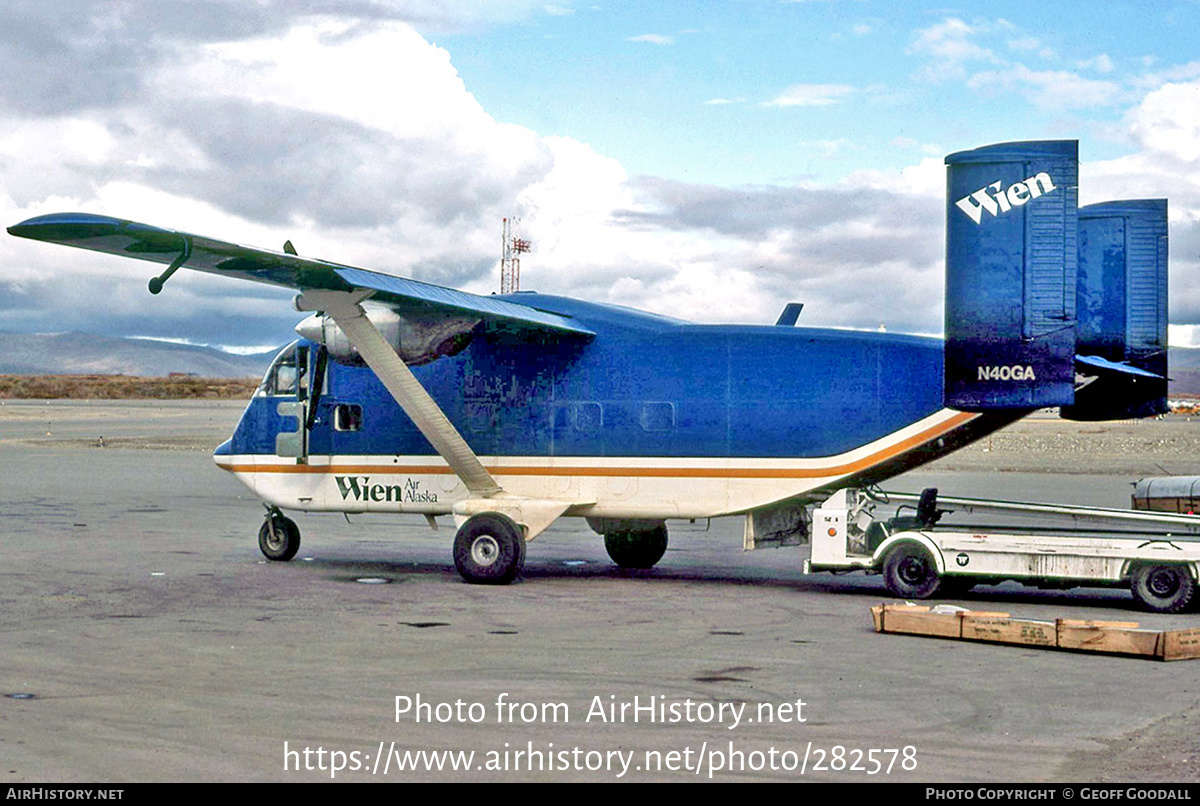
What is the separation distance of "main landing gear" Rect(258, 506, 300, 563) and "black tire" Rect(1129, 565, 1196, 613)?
11.8 m

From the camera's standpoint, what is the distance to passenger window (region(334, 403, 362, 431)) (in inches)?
750

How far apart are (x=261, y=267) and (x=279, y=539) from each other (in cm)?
570

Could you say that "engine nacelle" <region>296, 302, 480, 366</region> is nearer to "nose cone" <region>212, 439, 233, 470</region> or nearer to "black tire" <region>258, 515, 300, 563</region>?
"nose cone" <region>212, 439, 233, 470</region>

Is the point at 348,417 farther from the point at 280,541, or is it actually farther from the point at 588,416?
the point at 588,416

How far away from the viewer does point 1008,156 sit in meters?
14.8

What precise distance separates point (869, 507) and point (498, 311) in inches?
215

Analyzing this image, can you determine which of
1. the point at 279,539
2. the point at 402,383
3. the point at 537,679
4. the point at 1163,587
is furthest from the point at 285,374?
the point at 1163,587

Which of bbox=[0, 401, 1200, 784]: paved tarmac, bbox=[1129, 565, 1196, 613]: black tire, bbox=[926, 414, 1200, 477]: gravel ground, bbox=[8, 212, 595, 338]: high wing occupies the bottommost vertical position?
bbox=[0, 401, 1200, 784]: paved tarmac

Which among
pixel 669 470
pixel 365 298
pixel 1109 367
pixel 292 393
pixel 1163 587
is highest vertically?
pixel 365 298


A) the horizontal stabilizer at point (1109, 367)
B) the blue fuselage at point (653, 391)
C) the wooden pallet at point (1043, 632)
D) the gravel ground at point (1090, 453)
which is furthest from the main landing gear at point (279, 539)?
the gravel ground at point (1090, 453)

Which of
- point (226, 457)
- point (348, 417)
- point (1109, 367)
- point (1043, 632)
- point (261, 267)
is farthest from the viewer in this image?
point (226, 457)

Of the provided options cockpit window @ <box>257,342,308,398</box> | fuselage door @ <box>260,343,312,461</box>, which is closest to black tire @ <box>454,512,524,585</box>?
fuselage door @ <box>260,343,312,461</box>

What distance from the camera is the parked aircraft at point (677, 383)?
14.8 m

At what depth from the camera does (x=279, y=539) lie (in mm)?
19703
